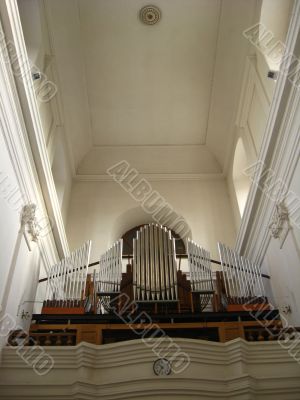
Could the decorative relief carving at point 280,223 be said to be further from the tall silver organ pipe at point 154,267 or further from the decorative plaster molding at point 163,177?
the decorative plaster molding at point 163,177

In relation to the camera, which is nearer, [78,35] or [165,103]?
[78,35]

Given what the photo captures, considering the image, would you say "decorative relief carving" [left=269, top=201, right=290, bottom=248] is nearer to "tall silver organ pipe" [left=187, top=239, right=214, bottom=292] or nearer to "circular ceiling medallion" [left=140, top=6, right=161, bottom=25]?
"tall silver organ pipe" [left=187, top=239, right=214, bottom=292]

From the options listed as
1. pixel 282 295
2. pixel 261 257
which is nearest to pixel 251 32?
pixel 261 257

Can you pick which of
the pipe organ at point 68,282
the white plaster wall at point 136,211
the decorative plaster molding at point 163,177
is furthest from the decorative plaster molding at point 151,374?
the decorative plaster molding at point 163,177

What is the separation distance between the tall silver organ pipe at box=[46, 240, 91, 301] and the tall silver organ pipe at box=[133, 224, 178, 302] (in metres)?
0.91

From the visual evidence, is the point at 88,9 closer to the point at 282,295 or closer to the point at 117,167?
the point at 117,167

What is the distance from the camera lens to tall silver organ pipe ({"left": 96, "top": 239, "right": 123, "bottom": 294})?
298 inches

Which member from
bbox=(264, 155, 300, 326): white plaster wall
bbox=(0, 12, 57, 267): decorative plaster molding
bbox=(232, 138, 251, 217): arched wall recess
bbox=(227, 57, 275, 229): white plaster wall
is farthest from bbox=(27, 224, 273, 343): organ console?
bbox=(232, 138, 251, 217): arched wall recess

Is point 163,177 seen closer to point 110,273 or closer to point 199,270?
point 199,270

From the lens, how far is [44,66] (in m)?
8.89

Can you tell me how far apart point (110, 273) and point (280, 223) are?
9.93ft

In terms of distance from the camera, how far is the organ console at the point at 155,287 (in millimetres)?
6938

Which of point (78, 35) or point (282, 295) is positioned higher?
point (78, 35)

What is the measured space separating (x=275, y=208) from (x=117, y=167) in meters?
5.74
